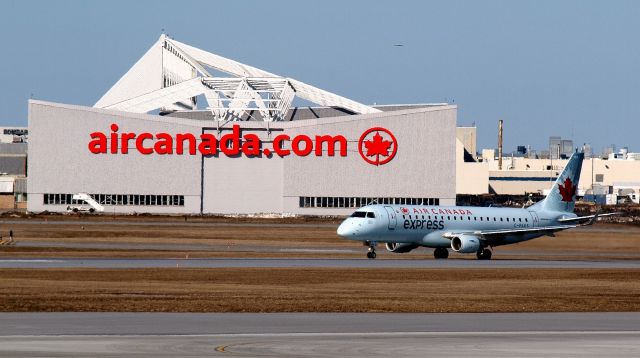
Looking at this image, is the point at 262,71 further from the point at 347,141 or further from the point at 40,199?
the point at 40,199

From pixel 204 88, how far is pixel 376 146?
27725 millimetres

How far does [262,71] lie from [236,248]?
99.1 m

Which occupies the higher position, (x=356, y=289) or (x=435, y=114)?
(x=435, y=114)

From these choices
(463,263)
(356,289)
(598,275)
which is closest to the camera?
(356,289)

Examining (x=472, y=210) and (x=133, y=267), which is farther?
(x=472, y=210)

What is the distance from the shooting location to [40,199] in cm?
16100

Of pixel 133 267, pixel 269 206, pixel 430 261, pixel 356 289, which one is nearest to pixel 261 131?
A: pixel 269 206

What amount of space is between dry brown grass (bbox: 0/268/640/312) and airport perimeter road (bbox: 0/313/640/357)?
2.74m

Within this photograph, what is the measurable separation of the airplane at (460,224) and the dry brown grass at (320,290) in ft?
40.8

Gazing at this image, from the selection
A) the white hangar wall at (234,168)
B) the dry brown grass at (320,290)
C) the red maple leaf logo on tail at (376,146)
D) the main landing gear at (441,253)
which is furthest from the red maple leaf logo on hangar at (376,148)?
the dry brown grass at (320,290)

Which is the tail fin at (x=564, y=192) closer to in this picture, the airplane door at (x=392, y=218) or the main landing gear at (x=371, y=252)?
the airplane door at (x=392, y=218)

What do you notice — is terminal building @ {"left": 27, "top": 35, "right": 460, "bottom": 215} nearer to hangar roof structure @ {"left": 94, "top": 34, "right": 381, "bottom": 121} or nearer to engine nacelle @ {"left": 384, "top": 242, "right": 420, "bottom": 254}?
hangar roof structure @ {"left": 94, "top": 34, "right": 381, "bottom": 121}

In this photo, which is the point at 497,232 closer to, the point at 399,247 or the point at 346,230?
the point at 399,247

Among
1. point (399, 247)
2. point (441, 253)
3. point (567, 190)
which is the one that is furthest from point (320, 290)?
point (567, 190)
